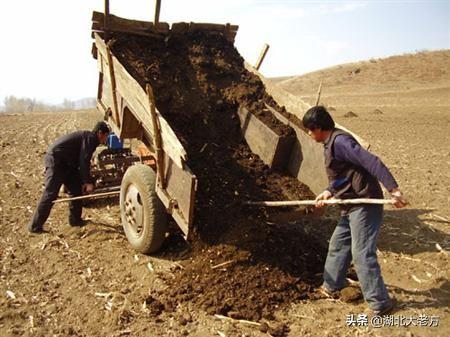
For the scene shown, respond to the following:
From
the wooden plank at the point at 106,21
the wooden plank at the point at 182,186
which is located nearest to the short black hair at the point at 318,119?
the wooden plank at the point at 182,186

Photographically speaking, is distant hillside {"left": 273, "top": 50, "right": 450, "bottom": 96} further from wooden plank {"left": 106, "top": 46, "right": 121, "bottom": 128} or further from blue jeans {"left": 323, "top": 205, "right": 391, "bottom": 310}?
blue jeans {"left": 323, "top": 205, "right": 391, "bottom": 310}

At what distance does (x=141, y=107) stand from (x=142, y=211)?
46.3 inches

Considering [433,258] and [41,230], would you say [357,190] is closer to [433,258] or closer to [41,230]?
[433,258]

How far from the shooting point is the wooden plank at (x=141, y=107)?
4188 mm

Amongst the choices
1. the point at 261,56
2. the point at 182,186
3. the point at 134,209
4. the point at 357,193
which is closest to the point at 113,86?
the point at 134,209

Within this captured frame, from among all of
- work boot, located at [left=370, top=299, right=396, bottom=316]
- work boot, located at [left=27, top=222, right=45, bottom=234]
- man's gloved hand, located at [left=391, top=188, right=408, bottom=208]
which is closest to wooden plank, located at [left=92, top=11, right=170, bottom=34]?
work boot, located at [left=27, top=222, right=45, bottom=234]

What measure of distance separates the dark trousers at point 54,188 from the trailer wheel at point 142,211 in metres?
1.14

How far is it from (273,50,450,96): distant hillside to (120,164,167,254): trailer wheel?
29196 mm

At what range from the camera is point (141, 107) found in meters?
4.83

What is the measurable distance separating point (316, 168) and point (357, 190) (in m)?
1.09

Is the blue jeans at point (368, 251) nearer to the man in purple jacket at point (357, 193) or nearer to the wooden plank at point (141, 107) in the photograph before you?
the man in purple jacket at point (357, 193)

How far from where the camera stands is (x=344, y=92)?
1299 inches

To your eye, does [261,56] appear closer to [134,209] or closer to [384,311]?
[134,209]

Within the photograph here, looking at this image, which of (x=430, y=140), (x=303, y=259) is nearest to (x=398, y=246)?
(x=303, y=259)
